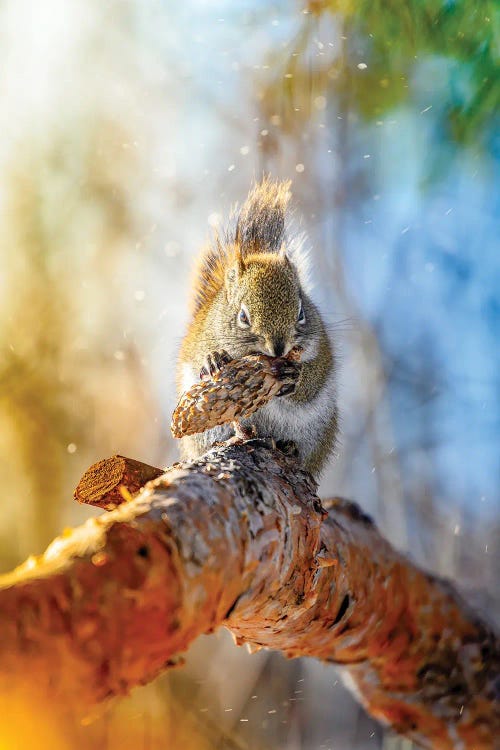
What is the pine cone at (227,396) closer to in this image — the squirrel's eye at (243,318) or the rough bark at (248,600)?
the rough bark at (248,600)

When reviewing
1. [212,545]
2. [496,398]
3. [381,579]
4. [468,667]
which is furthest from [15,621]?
[496,398]

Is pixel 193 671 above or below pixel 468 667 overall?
below

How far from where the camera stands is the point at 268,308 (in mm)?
1814

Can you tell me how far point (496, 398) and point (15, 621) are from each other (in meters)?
3.09

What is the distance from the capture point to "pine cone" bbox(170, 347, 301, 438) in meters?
1.16

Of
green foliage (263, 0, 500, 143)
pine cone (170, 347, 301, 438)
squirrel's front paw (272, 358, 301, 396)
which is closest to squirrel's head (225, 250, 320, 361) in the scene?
squirrel's front paw (272, 358, 301, 396)

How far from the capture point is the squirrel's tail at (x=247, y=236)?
197 cm

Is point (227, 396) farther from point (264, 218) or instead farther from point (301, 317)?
point (264, 218)

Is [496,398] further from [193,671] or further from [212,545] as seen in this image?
[212,545]

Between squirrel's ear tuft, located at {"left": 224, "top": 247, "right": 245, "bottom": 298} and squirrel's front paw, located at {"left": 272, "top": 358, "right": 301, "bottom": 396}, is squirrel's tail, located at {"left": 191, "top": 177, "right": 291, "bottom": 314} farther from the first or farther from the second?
squirrel's front paw, located at {"left": 272, "top": 358, "right": 301, "bottom": 396}

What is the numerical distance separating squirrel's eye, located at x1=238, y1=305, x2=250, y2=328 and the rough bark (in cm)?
49

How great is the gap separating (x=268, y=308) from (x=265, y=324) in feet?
0.19

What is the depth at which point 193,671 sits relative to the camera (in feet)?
10.9

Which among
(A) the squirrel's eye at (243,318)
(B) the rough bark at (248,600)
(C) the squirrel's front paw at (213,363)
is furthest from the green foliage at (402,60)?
(B) the rough bark at (248,600)
